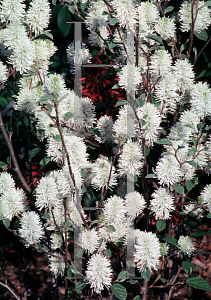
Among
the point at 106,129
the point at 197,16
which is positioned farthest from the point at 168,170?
the point at 197,16

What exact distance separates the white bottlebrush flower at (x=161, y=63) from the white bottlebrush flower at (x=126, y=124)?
0.23 meters

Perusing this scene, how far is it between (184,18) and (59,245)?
1.33 meters

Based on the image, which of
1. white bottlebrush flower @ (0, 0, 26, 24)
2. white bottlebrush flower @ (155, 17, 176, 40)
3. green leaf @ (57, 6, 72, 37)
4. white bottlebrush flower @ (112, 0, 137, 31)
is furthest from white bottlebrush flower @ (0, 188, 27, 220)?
green leaf @ (57, 6, 72, 37)

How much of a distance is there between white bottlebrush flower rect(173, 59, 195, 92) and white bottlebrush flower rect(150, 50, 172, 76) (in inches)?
2.9

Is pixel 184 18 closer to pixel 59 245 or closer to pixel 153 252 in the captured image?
pixel 153 252

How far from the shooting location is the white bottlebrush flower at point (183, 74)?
155cm

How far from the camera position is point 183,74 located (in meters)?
1.56

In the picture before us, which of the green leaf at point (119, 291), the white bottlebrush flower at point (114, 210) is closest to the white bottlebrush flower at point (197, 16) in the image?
the white bottlebrush flower at point (114, 210)

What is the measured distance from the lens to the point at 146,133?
4.68 ft

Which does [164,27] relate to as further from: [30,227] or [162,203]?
[30,227]

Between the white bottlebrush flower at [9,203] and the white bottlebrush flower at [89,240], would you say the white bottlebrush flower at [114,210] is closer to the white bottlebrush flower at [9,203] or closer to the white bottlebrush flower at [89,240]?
the white bottlebrush flower at [89,240]

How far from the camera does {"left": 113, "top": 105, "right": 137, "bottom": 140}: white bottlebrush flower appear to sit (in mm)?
1392

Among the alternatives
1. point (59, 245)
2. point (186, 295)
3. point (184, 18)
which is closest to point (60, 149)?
point (59, 245)

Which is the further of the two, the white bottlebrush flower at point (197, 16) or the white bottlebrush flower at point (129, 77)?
the white bottlebrush flower at point (197, 16)
